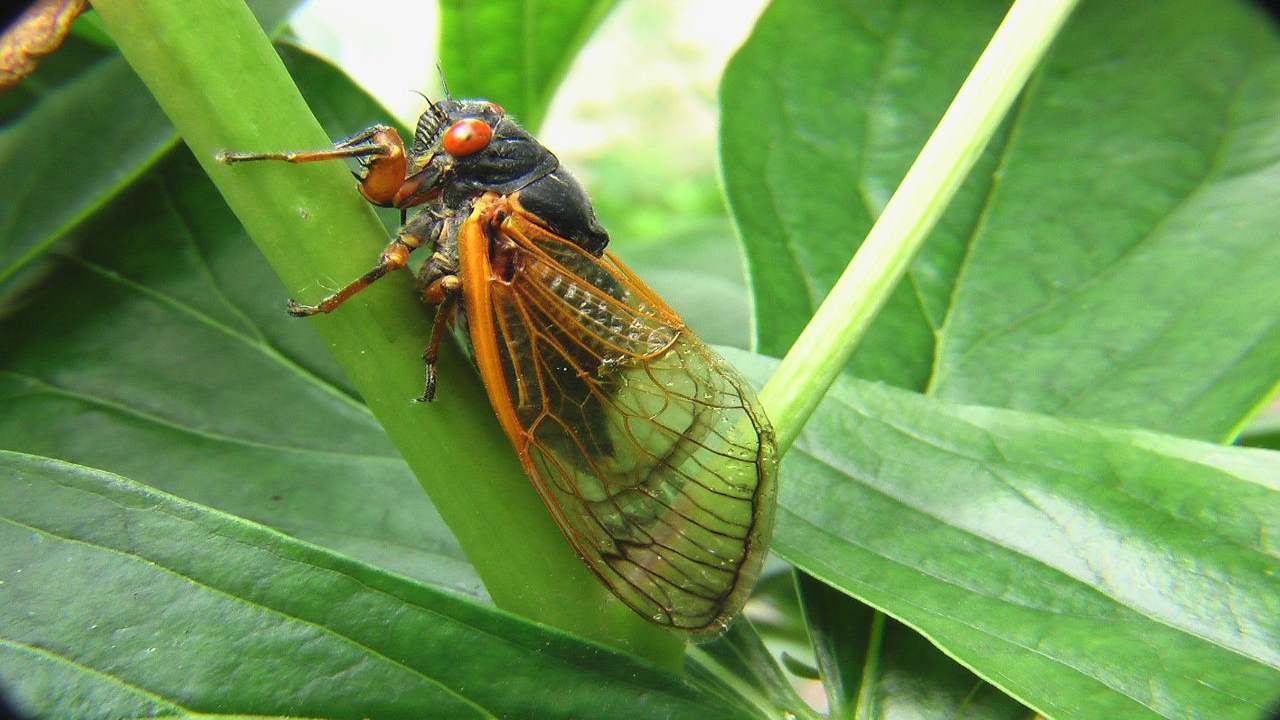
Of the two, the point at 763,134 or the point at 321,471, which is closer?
the point at 321,471

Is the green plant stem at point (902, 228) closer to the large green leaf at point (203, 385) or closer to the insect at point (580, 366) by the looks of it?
the insect at point (580, 366)

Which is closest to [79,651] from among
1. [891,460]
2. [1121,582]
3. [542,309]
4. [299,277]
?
[299,277]

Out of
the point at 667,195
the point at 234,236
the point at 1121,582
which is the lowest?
the point at 667,195

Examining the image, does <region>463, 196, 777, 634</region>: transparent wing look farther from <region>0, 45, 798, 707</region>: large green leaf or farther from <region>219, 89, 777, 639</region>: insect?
<region>0, 45, 798, 707</region>: large green leaf

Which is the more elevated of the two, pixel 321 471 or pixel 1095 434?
pixel 321 471

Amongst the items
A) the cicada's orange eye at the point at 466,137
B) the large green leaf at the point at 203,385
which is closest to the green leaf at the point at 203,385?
the large green leaf at the point at 203,385

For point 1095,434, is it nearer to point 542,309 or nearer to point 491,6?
point 542,309

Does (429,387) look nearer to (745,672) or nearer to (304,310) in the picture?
(304,310)
